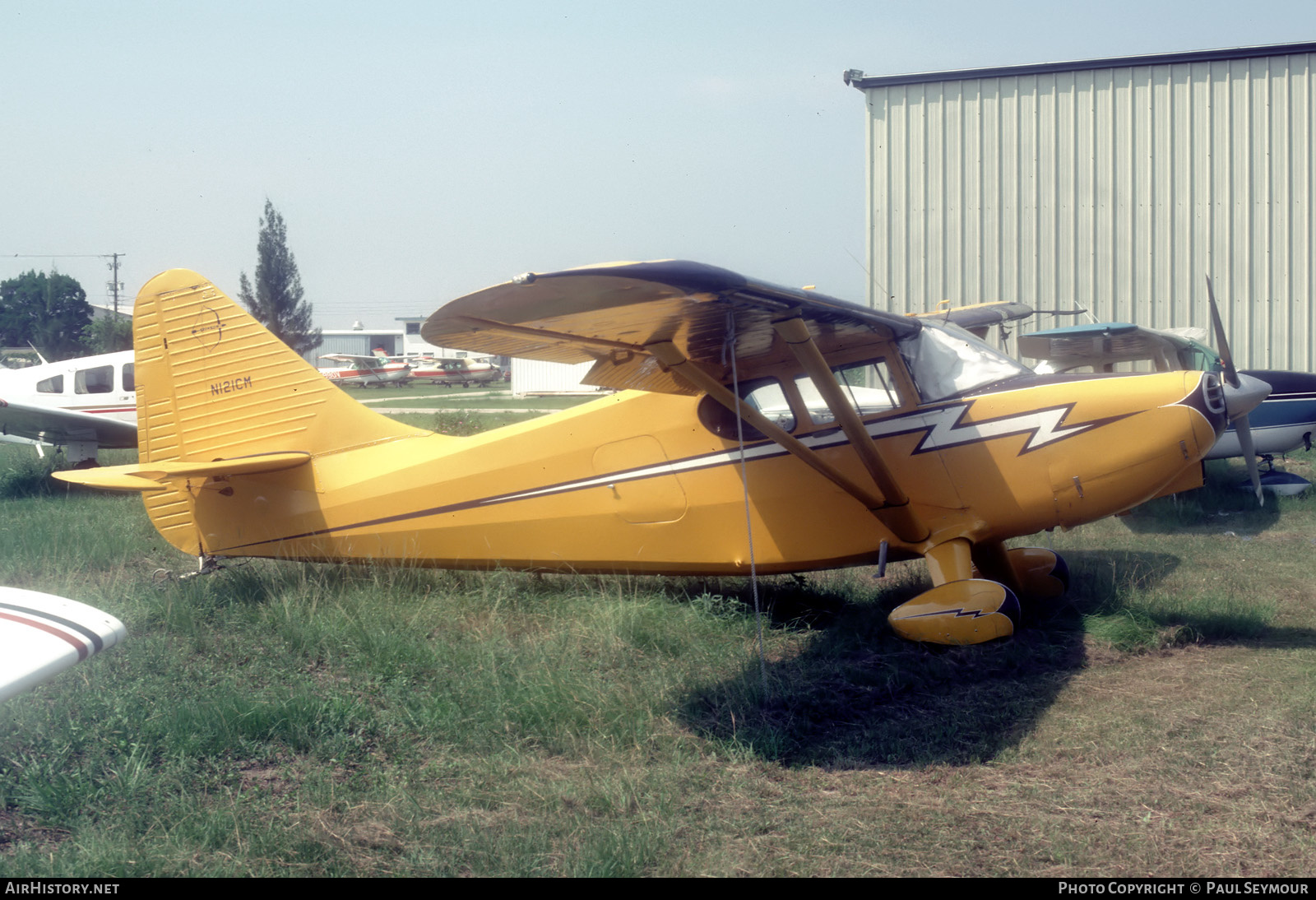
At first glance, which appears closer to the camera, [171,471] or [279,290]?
[171,471]

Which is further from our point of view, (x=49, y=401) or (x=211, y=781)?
(x=49, y=401)

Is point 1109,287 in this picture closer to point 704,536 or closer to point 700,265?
point 704,536

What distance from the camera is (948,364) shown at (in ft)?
18.8

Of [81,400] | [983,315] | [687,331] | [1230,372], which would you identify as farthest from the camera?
[81,400]

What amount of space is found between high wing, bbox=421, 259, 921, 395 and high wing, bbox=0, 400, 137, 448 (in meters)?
11.2

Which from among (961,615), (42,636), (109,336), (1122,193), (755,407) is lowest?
(961,615)

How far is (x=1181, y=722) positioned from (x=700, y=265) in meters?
2.99

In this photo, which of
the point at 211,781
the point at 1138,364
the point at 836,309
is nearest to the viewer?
the point at 211,781

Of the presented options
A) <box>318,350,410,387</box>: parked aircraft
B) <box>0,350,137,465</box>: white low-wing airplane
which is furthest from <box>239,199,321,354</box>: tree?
<box>0,350,137,465</box>: white low-wing airplane

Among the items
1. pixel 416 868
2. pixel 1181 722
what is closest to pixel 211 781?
pixel 416 868

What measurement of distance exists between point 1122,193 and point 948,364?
458 inches

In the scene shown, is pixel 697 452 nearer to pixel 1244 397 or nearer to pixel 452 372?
pixel 1244 397

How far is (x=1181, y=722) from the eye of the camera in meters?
4.17

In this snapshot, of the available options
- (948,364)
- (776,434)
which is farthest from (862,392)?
(776,434)
